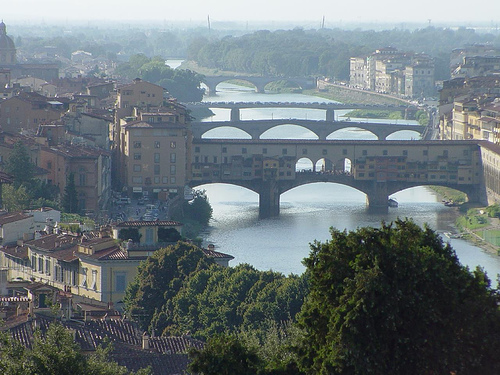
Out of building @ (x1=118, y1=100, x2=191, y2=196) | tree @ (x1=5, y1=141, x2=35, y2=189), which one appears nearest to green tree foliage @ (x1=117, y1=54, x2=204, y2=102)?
building @ (x1=118, y1=100, x2=191, y2=196)

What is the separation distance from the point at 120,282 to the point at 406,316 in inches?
341

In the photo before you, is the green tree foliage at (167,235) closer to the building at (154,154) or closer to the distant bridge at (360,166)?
the building at (154,154)

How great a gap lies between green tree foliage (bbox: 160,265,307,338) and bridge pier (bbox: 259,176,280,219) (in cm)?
1681

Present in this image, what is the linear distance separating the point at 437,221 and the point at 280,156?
18.2 ft

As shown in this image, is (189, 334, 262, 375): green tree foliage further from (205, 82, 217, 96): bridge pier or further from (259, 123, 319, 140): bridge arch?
(205, 82, 217, 96): bridge pier

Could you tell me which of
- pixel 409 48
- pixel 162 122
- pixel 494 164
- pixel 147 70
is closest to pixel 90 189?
pixel 162 122

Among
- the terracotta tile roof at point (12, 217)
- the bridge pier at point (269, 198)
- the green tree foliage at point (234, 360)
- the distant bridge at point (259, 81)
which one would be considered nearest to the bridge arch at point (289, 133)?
the bridge pier at point (269, 198)

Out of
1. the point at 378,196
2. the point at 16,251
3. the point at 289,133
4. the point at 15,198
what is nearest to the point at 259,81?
the point at 289,133

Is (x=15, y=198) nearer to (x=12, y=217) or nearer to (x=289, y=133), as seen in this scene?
(x=12, y=217)

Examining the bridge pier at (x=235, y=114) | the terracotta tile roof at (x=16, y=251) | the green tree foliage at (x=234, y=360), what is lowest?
the bridge pier at (x=235, y=114)

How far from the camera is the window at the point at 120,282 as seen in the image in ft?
57.5

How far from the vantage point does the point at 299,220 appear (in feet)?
105

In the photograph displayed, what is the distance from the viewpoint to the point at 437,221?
31.8 m

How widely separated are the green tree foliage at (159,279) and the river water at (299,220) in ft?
20.2
